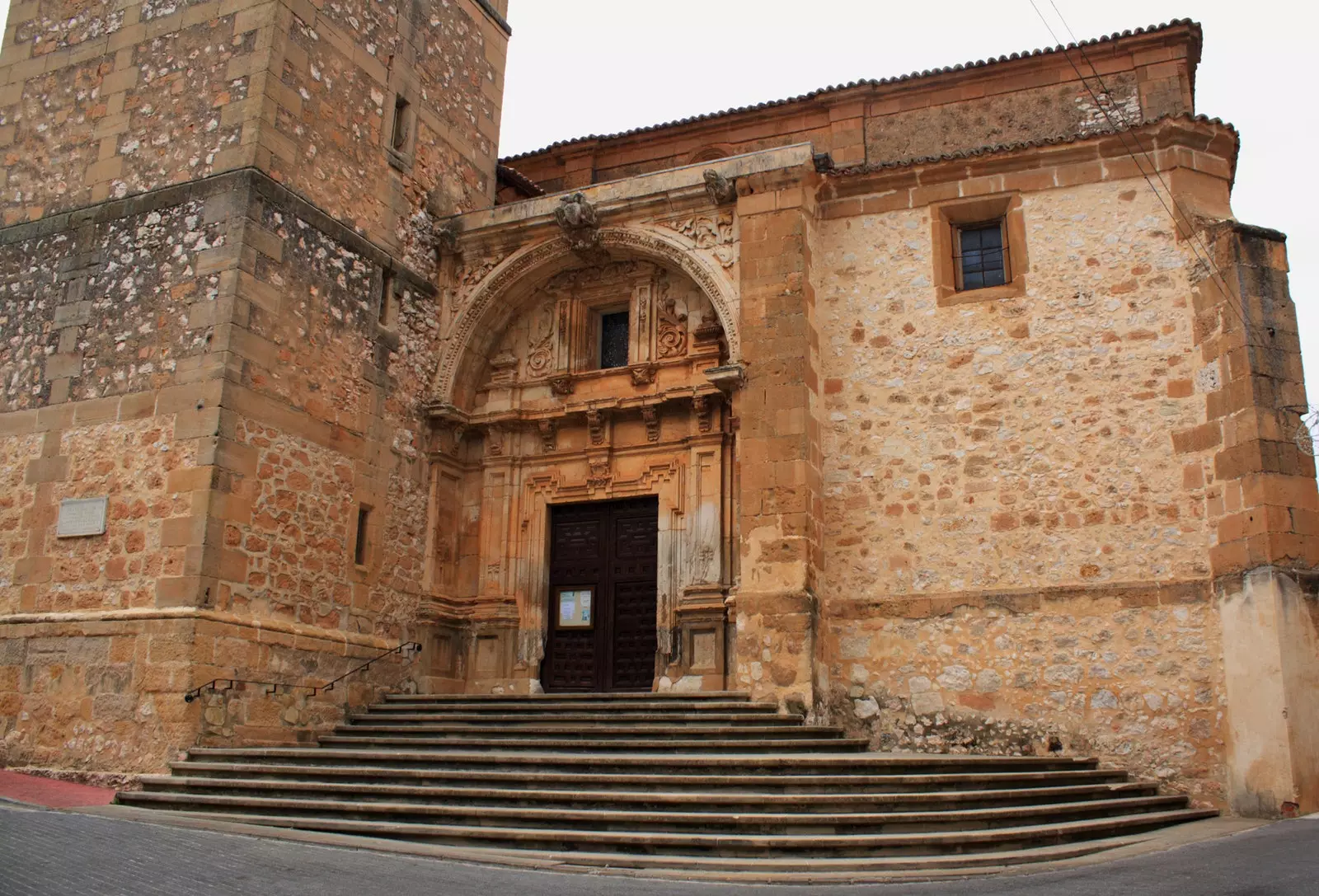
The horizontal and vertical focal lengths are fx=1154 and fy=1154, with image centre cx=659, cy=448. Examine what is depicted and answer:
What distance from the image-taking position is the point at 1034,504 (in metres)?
11.3

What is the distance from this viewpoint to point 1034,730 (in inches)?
425

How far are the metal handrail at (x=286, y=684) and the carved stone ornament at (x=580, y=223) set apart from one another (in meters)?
5.05

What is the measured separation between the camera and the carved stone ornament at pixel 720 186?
1279 centimetres

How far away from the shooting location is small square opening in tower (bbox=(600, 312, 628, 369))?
1435cm

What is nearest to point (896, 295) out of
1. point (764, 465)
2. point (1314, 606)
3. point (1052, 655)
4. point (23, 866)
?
point (764, 465)

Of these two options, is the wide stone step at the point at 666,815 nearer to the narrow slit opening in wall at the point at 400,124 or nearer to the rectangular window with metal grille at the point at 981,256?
the rectangular window with metal grille at the point at 981,256

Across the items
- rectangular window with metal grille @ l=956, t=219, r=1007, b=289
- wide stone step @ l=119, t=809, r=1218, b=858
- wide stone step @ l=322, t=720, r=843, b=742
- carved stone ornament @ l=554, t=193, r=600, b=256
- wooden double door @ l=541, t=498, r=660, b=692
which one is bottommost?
wide stone step @ l=119, t=809, r=1218, b=858

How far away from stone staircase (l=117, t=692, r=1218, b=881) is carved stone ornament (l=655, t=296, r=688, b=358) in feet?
14.0

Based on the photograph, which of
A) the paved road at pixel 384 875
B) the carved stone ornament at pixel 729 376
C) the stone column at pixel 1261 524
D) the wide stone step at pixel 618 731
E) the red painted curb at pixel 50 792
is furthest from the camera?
the carved stone ornament at pixel 729 376

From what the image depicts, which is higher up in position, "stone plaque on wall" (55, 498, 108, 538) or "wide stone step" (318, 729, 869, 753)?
"stone plaque on wall" (55, 498, 108, 538)

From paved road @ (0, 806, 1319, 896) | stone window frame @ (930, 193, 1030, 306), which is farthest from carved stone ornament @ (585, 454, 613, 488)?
paved road @ (0, 806, 1319, 896)

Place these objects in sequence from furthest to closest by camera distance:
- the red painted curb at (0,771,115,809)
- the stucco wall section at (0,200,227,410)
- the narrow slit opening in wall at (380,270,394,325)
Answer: the narrow slit opening in wall at (380,270,394,325)
the stucco wall section at (0,200,227,410)
the red painted curb at (0,771,115,809)

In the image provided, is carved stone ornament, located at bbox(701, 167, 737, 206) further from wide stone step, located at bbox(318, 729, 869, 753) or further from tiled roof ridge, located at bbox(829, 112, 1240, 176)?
wide stone step, located at bbox(318, 729, 869, 753)

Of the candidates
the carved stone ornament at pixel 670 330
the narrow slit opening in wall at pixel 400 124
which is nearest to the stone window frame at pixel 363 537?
the carved stone ornament at pixel 670 330
